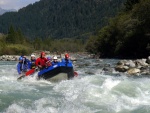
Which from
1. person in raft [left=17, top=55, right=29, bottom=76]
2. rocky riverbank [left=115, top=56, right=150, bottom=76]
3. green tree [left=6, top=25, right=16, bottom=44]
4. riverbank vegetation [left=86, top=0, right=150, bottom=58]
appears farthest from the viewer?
green tree [left=6, top=25, right=16, bottom=44]

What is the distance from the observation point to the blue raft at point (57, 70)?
21.1 metres

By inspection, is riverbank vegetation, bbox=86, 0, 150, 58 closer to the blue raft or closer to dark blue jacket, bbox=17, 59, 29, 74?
dark blue jacket, bbox=17, 59, 29, 74

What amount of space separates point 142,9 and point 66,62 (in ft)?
109

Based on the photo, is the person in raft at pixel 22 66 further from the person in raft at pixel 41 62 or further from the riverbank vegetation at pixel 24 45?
the riverbank vegetation at pixel 24 45

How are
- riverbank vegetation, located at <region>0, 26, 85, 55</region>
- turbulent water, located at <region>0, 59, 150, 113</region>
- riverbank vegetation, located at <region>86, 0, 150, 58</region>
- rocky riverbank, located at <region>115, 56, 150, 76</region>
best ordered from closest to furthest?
turbulent water, located at <region>0, 59, 150, 113</region> < rocky riverbank, located at <region>115, 56, 150, 76</region> < riverbank vegetation, located at <region>86, 0, 150, 58</region> < riverbank vegetation, located at <region>0, 26, 85, 55</region>

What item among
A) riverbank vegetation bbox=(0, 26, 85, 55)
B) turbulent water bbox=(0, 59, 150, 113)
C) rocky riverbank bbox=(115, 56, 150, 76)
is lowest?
turbulent water bbox=(0, 59, 150, 113)

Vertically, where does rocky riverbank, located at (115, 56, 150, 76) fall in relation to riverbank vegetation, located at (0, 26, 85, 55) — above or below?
below

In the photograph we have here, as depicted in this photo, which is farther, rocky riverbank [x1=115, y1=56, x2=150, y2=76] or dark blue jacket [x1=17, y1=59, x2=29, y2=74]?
rocky riverbank [x1=115, y1=56, x2=150, y2=76]

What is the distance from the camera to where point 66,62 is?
21.5 m

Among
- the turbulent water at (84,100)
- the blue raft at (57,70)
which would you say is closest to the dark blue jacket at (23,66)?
the blue raft at (57,70)

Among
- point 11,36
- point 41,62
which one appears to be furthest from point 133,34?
point 11,36

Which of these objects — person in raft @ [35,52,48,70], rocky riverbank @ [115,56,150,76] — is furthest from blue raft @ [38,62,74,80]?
rocky riverbank @ [115,56,150,76]

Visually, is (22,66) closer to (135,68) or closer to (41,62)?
(41,62)

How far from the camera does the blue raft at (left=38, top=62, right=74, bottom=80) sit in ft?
69.2
